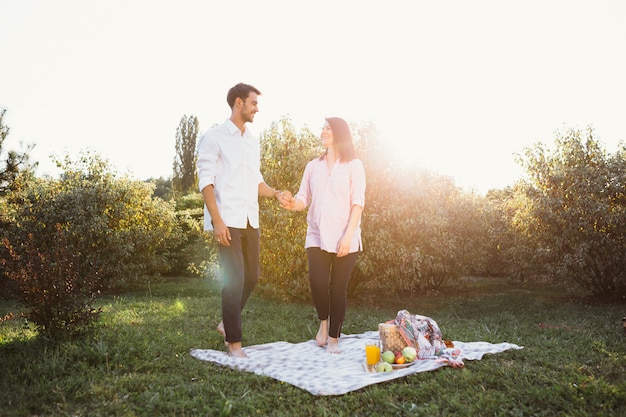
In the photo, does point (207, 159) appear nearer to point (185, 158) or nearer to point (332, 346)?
point (332, 346)

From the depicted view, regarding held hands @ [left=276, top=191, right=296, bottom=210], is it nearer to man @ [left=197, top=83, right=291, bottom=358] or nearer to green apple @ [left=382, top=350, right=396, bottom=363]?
man @ [left=197, top=83, right=291, bottom=358]

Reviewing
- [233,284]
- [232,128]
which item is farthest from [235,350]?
[232,128]

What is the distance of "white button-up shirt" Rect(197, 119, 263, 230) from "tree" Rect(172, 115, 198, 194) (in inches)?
958

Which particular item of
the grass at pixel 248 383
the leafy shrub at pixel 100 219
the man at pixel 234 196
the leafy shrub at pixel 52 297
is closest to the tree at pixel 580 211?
the grass at pixel 248 383

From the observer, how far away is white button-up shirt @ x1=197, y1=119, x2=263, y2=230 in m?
4.20

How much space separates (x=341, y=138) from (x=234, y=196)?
115 cm

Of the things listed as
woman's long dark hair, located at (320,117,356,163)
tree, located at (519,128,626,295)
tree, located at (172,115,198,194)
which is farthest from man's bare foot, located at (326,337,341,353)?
tree, located at (172,115,198,194)

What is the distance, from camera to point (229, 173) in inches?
169

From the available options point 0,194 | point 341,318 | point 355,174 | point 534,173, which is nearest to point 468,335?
point 341,318

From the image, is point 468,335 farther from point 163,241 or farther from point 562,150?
point 163,241

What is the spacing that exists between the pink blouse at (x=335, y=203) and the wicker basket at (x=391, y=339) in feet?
2.50

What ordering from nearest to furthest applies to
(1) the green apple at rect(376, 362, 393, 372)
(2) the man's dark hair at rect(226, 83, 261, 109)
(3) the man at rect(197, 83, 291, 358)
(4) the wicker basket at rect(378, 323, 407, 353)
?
1. (1) the green apple at rect(376, 362, 393, 372)
2. (3) the man at rect(197, 83, 291, 358)
3. (4) the wicker basket at rect(378, 323, 407, 353)
4. (2) the man's dark hair at rect(226, 83, 261, 109)

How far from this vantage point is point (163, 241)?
13.6m

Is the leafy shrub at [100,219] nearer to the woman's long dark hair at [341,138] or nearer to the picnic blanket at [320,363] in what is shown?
the picnic blanket at [320,363]
